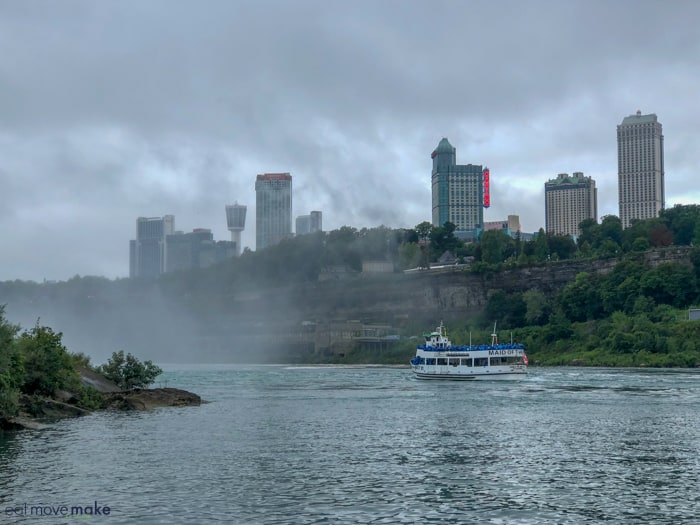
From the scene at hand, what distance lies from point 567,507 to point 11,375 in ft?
166

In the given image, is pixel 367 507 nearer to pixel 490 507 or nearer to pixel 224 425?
pixel 490 507

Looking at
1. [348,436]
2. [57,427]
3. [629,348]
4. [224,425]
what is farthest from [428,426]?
[629,348]

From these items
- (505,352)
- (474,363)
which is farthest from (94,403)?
(505,352)

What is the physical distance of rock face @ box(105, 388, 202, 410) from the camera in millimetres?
88750

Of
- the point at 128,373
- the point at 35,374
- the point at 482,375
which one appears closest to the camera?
the point at 35,374

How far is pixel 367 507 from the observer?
39.2 m

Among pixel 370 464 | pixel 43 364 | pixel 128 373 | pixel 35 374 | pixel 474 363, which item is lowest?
pixel 370 464

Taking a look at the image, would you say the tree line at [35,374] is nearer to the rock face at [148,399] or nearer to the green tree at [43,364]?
the green tree at [43,364]

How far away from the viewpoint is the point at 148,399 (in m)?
91.8

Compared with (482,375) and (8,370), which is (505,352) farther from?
(8,370)

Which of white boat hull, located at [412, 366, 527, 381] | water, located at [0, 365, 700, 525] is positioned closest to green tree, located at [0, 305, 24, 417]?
water, located at [0, 365, 700, 525]

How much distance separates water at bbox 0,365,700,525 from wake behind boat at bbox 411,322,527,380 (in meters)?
48.0

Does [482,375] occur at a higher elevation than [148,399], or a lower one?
lower

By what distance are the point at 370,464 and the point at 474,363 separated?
93600 millimetres
